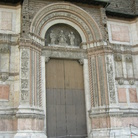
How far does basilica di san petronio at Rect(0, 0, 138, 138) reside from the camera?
1164 centimetres

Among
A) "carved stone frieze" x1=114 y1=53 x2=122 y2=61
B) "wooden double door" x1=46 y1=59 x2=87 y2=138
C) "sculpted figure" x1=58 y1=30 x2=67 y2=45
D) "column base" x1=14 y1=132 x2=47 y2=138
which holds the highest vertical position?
"sculpted figure" x1=58 y1=30 x2=67 y2=45

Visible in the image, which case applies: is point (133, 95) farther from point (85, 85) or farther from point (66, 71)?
point (66, 71)

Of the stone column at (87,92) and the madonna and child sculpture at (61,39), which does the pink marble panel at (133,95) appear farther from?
the madonna and child sculpture at (61,39)

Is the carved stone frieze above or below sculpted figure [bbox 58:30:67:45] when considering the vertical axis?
below

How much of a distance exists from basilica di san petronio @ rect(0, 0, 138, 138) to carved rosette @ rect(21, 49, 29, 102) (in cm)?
5

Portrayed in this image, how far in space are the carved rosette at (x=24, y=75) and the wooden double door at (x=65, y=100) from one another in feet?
5.43

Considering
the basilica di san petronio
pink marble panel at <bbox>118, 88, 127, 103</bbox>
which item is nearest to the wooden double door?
the basilica di san petronio

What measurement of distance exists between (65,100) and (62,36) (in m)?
3.79

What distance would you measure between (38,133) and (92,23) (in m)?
7.13

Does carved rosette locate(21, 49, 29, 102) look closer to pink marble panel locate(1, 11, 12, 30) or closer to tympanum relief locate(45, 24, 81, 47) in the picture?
pink marble panel locate(1, 11, 12, 30)

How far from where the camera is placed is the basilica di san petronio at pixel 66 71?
38.2 ft

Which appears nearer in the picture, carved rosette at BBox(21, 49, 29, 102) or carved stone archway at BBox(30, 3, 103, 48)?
carved rosette at BBox(21, 49, 29, 102)

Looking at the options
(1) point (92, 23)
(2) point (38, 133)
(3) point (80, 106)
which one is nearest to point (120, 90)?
(3) point (80, 106)

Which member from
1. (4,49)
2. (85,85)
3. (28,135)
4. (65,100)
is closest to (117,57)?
(85,85)
